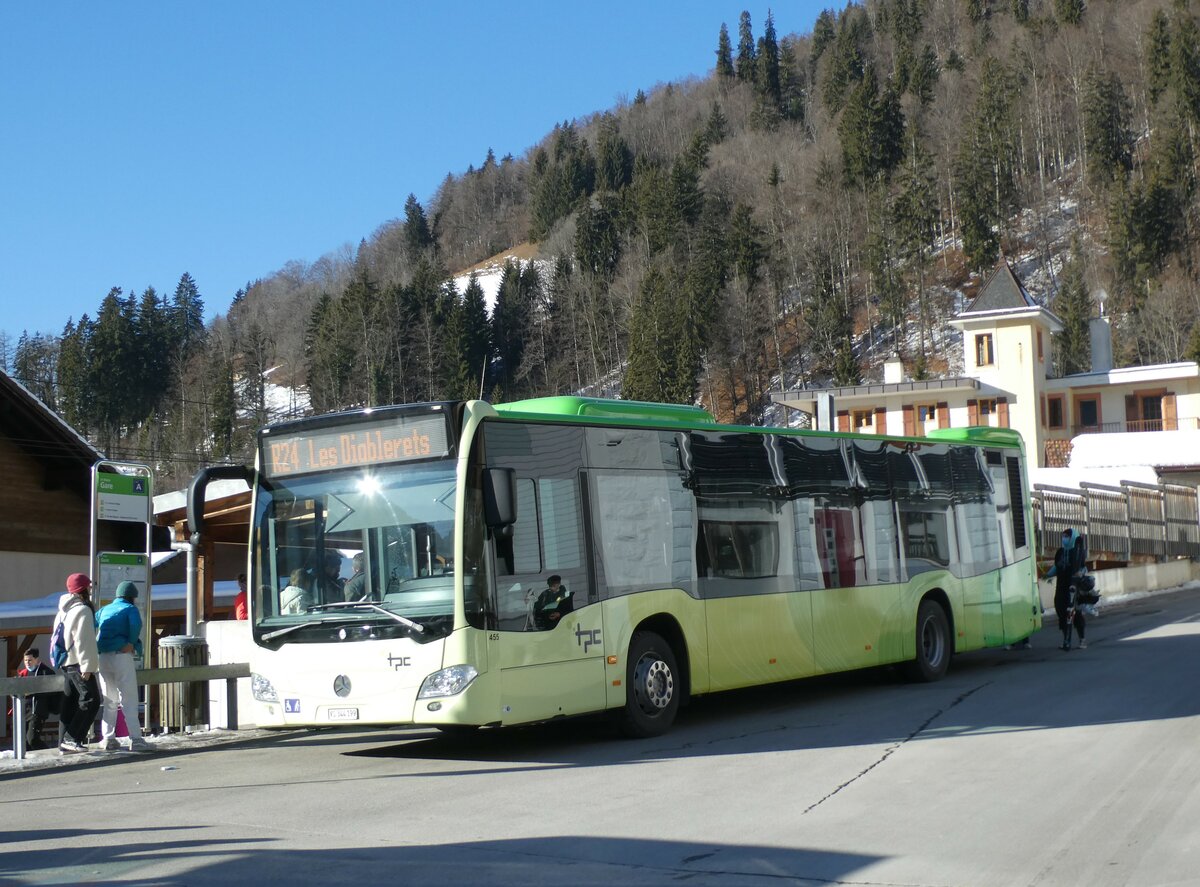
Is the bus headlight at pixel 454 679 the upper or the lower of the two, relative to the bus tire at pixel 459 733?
upper

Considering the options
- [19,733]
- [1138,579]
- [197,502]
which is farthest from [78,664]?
[1138,579]

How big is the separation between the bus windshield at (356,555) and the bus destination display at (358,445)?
0.31 feet

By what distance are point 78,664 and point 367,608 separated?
3638 mm

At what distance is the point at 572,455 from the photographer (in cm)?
1152

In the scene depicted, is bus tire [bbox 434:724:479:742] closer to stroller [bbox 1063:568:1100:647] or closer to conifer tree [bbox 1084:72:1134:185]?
stroller [bbox 1063:568:1100:647]

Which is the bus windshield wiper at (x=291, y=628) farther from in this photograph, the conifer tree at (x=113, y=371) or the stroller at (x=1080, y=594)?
the conifer tree at (x=113, y=371)

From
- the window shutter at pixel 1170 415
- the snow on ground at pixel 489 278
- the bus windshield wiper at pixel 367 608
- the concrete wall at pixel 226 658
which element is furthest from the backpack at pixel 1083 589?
the snow on ground at pixel 489 278

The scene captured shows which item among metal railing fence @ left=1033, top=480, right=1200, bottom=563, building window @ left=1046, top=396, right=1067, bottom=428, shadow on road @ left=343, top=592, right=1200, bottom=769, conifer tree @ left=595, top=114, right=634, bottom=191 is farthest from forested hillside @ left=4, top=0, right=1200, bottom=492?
shadow on road @ left=343, top=592, right=1200, bottom=769

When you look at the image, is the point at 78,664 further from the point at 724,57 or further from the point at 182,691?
the point at 724,57

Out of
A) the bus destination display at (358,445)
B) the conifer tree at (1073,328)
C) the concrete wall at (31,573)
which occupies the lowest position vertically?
the concrete wall at (31,573)

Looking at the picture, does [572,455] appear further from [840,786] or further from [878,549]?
[878,549]

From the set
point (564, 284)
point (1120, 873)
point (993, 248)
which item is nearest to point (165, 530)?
point (1120, 873)

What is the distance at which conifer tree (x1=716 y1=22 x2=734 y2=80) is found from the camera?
167 meters

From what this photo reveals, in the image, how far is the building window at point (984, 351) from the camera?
223ft
